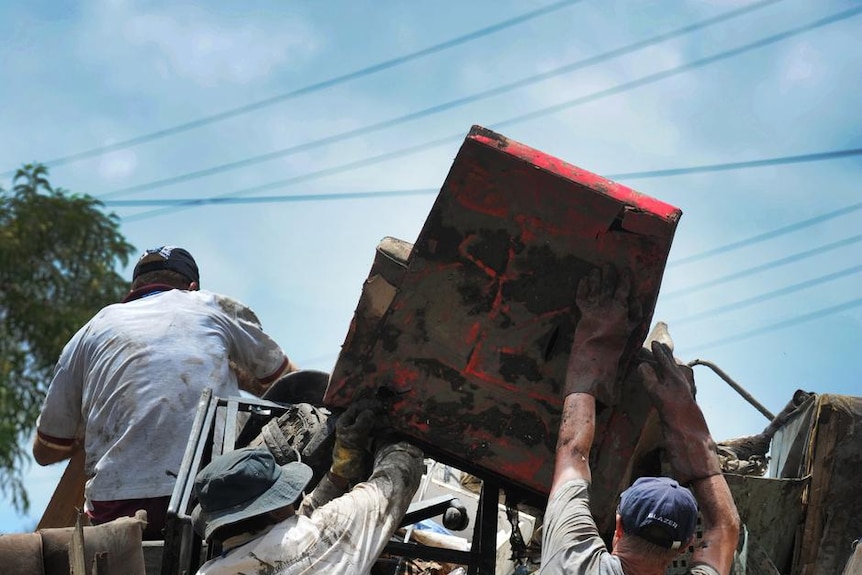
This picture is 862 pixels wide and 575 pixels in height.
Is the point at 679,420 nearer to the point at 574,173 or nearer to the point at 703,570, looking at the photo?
the point at 703,570

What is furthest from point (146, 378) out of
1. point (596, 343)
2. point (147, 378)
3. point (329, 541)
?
point (596, 343)

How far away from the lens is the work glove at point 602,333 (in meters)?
3.48

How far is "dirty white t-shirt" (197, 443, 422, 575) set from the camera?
3117 millimetres

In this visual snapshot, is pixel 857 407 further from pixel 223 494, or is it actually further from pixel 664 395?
pixel 223 494

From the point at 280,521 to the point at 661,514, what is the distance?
104 cm

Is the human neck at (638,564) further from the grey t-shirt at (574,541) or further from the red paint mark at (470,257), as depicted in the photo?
the red paint mark at (470,257)

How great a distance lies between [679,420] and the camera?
350 centimetres

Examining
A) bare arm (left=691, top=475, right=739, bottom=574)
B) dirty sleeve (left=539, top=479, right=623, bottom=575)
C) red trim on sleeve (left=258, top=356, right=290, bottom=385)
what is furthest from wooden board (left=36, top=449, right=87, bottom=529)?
bare arm (left=691, top=475, right=739, bottom=574)

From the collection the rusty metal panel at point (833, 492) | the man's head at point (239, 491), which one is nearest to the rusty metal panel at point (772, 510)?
the rusty metal panel at point (833, 492)

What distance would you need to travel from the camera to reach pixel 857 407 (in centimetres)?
416

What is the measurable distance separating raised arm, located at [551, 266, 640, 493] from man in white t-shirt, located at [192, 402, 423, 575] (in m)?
0.60

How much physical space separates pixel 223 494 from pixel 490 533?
104 centimetres

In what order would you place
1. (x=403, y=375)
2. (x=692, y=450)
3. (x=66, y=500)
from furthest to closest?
(x=66, y=500) < (x=403, y=375) < (x=692, y=450)

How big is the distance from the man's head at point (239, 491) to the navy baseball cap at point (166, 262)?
5.79 feet
